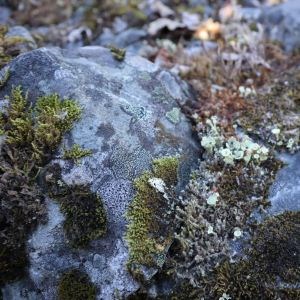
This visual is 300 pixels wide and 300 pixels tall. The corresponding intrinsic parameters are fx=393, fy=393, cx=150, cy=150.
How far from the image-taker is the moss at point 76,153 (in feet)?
14.2

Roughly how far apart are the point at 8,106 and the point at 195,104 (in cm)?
249

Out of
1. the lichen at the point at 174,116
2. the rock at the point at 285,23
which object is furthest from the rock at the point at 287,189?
the rock at the point at 285,23

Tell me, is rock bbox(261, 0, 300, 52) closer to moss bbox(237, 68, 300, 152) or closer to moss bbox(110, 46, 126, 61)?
moss bbox(237, 68, 300, 152)

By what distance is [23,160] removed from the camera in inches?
171

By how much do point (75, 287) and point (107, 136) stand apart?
1666 mm

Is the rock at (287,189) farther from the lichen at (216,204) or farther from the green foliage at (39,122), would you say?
the green foliage at (39,122)

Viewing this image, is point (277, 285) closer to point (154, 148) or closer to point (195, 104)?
point (154, 148)

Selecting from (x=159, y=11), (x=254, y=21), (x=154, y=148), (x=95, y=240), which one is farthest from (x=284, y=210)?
(x=159, y=11)

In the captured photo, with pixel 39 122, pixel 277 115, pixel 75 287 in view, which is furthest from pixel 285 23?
pixel 75 287

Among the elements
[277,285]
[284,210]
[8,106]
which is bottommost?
[277,285]

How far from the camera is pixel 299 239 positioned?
421 centimetres

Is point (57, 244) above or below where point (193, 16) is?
below

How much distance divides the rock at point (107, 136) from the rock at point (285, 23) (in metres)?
2.64

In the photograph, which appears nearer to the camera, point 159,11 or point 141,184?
point 141,184
